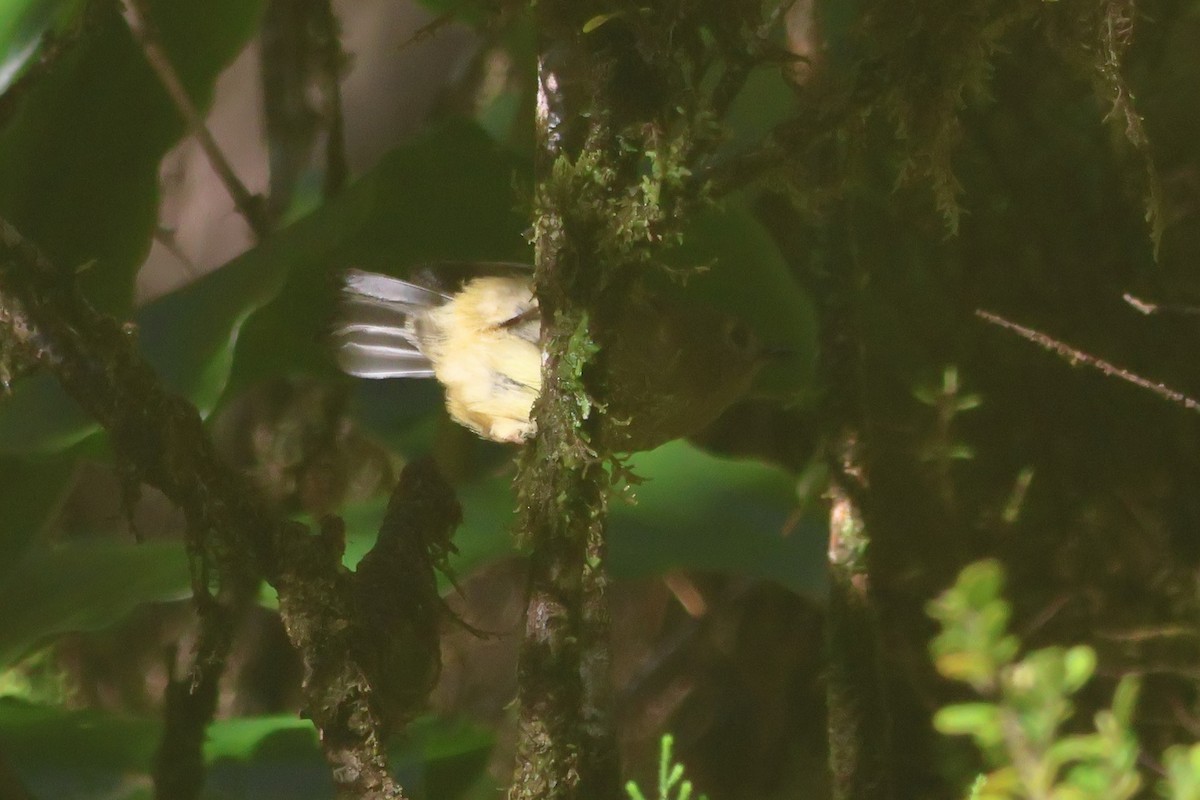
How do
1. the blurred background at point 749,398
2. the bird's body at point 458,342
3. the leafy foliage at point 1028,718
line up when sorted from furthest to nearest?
the bird's body at point 458,342, the blurred background at point 749,398, the leafy foliage at point 1028,718

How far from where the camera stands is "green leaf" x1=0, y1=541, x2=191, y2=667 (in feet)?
3.42

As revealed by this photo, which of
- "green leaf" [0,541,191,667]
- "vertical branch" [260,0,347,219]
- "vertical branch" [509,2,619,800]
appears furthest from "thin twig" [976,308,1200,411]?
"vertical branch" [260,0,347,219]

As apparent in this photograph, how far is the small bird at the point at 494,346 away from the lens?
1132mm

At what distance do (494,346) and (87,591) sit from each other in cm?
47

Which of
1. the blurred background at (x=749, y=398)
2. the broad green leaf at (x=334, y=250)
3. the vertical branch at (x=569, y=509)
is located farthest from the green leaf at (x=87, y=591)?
the vertical branch at (x=569, y=509)

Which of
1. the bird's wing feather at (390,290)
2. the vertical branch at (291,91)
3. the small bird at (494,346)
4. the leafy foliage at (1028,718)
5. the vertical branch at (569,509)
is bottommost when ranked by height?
the leafy foliage at (1028,718)

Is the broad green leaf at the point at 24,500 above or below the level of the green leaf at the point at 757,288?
below

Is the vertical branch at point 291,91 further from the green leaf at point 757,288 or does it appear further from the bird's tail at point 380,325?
the green leaf at point 757,288

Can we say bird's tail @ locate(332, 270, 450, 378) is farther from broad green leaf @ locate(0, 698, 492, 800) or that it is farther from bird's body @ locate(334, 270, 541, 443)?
broad green leaf @ locate(0, 698, 492, 800)

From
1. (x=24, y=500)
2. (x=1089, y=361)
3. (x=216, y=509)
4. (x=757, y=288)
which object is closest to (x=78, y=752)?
(x=24, y=500)

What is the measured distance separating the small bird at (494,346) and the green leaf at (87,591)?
345 mm

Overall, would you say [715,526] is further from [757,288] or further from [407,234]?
[407,234]

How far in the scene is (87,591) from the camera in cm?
105

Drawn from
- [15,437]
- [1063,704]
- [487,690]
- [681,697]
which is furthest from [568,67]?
[487,690]
